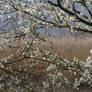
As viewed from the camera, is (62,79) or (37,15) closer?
(37,15)

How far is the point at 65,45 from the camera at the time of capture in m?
8.99

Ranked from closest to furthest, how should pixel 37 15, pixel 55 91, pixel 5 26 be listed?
pixel 37 15 → pixel 5 26 → pixel 55 91

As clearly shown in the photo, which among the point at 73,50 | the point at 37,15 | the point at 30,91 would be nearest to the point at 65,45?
the point at 73,50

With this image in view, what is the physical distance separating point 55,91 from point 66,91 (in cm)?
45

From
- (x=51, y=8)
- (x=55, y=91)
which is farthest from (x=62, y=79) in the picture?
(x=51, y=8)

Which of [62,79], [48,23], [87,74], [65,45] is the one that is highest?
[48,23]

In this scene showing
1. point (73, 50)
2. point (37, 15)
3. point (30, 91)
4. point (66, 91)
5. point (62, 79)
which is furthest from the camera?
point (73, 50)

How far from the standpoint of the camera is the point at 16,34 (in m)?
3.57

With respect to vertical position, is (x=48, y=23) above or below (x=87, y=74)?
above

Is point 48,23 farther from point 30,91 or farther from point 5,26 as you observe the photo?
point 30,91

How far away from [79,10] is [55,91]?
240cm

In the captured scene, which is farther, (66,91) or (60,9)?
(66,91)

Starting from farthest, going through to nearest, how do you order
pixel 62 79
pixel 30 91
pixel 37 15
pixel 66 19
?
pixel 62 79 < pixel 30 91 < pixel 37 15 < pixel 66 19

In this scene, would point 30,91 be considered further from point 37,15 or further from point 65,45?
point 65,45
